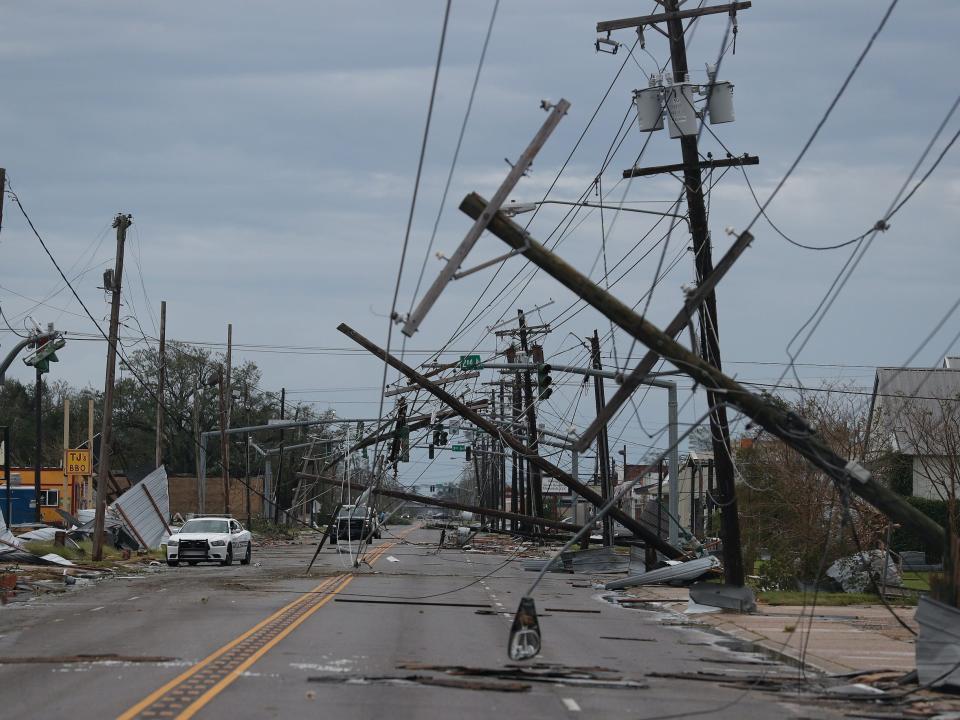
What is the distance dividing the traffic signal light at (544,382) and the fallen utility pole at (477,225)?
16676mm

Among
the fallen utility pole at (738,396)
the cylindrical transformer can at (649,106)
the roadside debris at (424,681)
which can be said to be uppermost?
the cylindrical transformer can at (649,106)

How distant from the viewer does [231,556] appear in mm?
42125

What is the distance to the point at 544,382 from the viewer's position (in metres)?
31.7

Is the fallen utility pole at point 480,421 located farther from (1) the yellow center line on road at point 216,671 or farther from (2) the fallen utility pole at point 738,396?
(2) the fallen utility pole at point 738,396

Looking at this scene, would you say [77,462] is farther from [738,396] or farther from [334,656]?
[738,396]

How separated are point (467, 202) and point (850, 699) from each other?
7004mm

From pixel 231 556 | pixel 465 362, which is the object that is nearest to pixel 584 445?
pixel 465 362

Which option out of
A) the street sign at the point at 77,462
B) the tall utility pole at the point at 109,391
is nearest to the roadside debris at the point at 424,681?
the tall utility pole at the point at 109,391

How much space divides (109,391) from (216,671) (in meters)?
27.5

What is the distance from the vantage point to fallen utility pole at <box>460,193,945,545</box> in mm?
14828

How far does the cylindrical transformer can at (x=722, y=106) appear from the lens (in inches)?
885

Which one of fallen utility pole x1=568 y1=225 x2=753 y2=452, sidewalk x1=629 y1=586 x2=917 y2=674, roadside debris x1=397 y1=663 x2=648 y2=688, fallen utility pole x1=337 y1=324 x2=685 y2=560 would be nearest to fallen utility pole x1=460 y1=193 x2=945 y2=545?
fallen utility pole x1=568 y1=225 x2=753 y2=452

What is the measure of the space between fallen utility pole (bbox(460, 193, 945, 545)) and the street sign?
50.6 meters

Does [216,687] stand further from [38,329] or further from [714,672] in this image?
[38,329]
